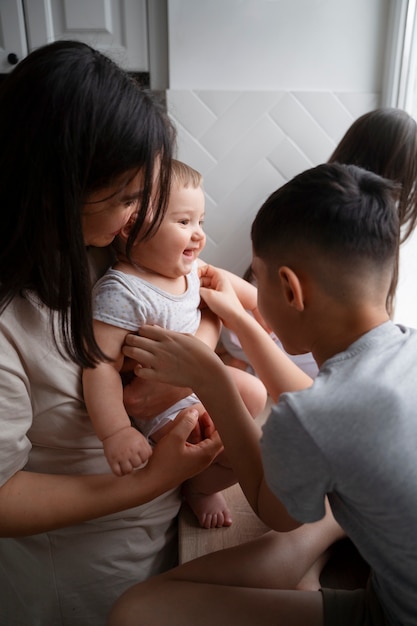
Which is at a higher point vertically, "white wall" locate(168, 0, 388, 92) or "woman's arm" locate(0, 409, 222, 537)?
"white wall" locate(168, 0, 388, 92)

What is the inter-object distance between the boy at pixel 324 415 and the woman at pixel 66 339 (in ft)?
0.45

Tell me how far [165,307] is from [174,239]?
0.13 metres

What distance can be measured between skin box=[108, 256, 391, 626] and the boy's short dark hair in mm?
32

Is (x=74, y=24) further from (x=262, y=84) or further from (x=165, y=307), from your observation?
(x=165, y=307)

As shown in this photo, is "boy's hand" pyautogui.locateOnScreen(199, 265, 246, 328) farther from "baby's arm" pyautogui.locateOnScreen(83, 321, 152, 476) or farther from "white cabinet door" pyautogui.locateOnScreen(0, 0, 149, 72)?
"white cabinet door" pyautogui.locateOnScreen(0, 0, 149, 72)

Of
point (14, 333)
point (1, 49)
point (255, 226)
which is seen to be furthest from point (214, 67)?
point (14, 333)

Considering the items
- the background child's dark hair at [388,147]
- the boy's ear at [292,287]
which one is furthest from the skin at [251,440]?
the background child's dark hair at [388,147]

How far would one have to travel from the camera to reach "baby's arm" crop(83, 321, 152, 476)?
82cm

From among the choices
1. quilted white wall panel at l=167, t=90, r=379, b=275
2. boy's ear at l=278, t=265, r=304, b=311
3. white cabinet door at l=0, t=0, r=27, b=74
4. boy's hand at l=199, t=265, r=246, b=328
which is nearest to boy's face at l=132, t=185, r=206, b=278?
boy's hand at l=199, t=265, r=246, b=328

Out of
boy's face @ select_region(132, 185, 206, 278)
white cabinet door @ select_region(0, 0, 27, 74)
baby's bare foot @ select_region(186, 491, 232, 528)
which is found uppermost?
white cabinet door @ select_region(0, 0, 27, 74)

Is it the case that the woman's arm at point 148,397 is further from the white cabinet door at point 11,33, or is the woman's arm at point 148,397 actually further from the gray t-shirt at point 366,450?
the white cabinet door at point 11,33

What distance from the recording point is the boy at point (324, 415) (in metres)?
0.62

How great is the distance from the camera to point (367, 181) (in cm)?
74

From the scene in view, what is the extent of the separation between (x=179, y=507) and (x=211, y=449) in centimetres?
24
